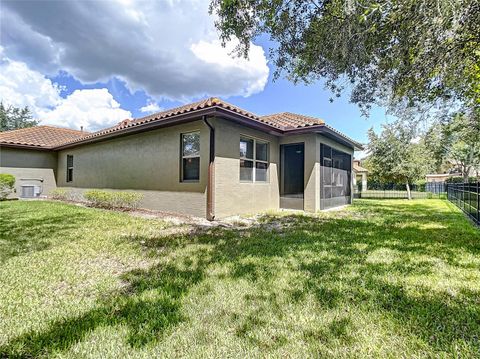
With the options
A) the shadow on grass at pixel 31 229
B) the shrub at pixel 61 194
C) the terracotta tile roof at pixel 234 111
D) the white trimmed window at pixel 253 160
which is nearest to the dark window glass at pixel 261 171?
the white trimmed window at pixel 253 160

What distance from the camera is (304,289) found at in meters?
2.99

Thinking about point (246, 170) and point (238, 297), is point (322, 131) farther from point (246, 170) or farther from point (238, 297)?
point (238, 297)

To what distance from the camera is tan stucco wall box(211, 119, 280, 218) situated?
26.5 feet

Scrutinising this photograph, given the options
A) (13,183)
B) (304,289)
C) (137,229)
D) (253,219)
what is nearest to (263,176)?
(253,219)

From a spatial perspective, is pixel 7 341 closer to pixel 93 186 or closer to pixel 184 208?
pixel 184 208

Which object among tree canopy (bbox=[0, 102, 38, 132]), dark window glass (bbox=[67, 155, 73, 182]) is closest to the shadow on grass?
dark window glass (bbox=[67, 155, 73, 182])

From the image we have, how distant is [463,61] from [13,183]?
1901 cm

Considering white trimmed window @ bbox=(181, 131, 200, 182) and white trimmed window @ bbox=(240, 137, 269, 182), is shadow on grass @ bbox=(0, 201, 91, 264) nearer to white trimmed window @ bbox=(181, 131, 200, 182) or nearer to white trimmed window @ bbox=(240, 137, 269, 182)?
white trimmed window @ bbox=(181, 131, 200, 182)

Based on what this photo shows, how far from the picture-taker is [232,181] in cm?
858

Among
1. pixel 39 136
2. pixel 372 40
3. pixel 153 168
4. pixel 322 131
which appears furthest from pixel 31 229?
pixel 39 136

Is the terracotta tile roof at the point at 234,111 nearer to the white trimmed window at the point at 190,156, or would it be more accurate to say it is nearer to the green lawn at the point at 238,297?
the white trimmed window at the point at 190,156

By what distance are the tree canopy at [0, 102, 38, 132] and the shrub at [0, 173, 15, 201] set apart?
34911 mm

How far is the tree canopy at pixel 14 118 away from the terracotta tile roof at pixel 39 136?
98.6 feet

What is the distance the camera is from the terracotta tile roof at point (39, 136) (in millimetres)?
14562
